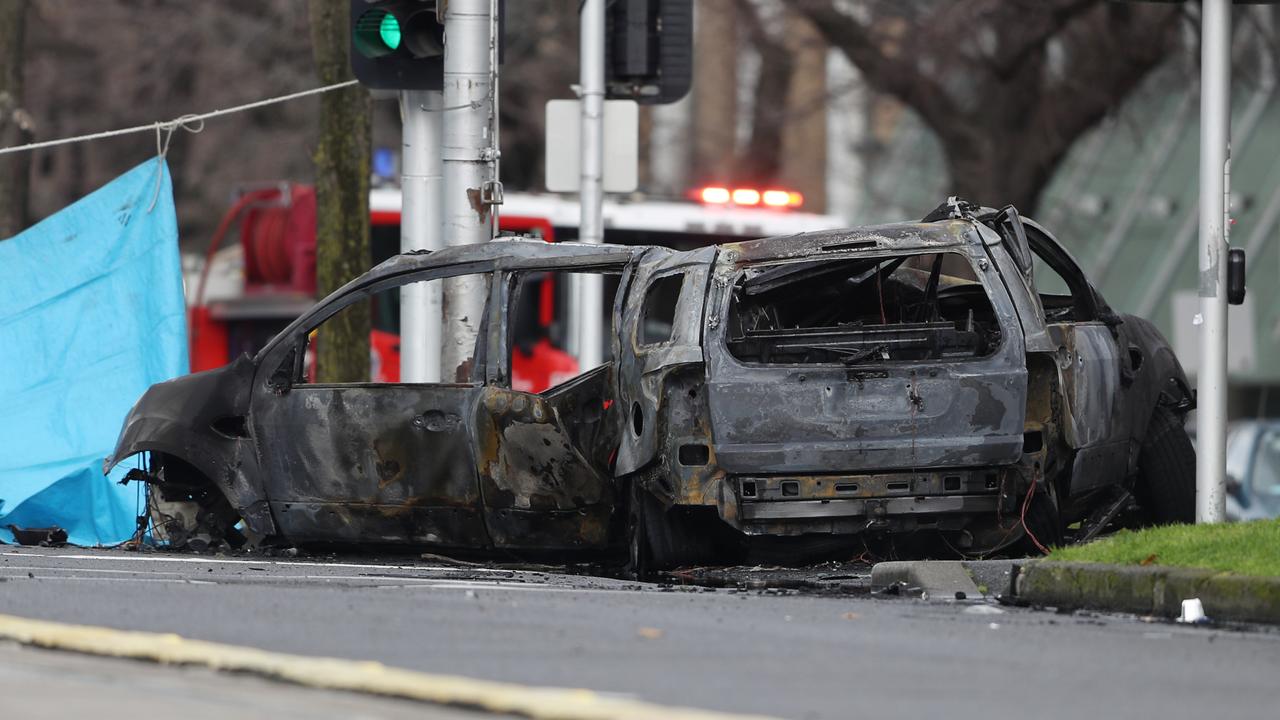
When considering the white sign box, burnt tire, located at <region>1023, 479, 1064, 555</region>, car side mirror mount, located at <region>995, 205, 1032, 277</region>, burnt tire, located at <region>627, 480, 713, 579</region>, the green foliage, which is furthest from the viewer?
the white sign box

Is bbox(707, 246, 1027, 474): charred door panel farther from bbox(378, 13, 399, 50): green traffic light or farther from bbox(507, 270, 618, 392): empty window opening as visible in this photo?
bbox(507, 270, 618, 392): empty window opening

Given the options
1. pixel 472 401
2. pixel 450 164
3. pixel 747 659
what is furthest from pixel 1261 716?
pixel 450 164

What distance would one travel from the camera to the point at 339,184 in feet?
51.8

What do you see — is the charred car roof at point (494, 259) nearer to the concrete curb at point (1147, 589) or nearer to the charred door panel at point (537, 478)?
the charred door panel at point (537, 478)

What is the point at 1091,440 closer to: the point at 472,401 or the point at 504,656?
the point at 472,401

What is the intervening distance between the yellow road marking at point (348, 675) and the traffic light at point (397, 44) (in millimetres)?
5189

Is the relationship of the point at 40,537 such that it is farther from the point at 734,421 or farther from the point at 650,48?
the point at 650,48

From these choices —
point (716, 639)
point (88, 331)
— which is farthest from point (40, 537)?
point (716, 639)

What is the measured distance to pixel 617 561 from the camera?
11.1 m

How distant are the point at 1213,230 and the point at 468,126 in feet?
12.7

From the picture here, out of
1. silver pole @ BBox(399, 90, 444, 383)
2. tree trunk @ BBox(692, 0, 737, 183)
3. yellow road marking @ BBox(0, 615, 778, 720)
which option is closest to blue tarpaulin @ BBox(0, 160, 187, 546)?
silver pole @ BBox(399, 90, 444, 383)

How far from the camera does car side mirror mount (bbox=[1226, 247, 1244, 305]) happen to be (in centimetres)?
1094

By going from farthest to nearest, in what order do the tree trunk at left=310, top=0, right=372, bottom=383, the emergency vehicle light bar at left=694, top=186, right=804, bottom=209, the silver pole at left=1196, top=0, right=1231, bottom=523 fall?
the emergency vehicle light bar at left=694, top=186, right=804, bottom=209 → the tree trunk at left=310, top=0, right=372, bottom=383 → the silver pole at left=1196, top=0, right=1231, bottom=523

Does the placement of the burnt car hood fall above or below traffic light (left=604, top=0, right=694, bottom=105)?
below
